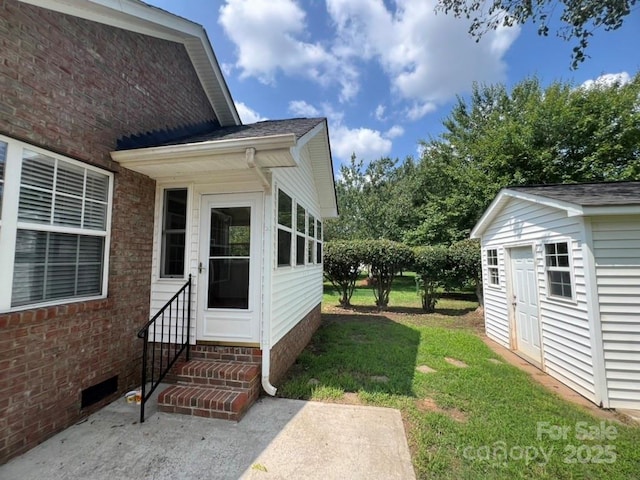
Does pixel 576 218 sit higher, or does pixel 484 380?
pixel 576 218

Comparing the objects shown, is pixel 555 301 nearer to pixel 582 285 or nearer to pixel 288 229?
pixel 582 285

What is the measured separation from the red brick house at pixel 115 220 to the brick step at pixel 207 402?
0.21 ft

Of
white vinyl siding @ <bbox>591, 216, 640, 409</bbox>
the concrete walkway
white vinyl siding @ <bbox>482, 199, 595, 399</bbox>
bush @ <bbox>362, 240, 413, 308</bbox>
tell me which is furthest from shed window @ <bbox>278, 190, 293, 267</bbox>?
bush @ <bbox>362, 240, 413, 308</bbox>

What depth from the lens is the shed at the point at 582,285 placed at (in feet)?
12.3

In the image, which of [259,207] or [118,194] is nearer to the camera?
[118,194]

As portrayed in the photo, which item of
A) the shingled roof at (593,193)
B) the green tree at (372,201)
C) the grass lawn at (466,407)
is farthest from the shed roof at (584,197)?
the green tree at (372,201)

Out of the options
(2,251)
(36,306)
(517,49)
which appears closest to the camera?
(2,251)

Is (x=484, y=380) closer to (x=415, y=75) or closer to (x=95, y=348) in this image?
(x=95, y=348)

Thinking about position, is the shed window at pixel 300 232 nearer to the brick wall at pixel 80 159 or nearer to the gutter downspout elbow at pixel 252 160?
the gutter downspout elbow at pixel 252 160

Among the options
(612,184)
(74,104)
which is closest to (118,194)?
(74,104)

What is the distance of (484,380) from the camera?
4.39 m

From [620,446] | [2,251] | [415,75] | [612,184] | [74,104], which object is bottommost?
[620,446]

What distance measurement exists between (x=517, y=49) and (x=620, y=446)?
1127 centimetres

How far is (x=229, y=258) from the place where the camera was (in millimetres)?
4105
